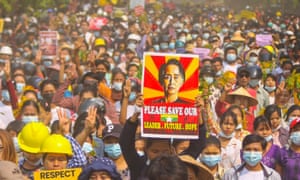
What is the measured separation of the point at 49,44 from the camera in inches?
526

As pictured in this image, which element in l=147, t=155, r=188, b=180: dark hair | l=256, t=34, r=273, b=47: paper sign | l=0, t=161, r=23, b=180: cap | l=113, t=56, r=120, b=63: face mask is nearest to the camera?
l=147, t=155, r=188, b=180: dark hair

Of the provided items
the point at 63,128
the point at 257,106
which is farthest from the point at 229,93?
the point at 63,128

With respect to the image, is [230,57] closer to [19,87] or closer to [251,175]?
[19,87]

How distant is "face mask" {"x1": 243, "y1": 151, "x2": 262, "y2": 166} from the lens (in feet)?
22.4

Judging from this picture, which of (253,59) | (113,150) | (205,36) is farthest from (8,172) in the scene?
(205,36)

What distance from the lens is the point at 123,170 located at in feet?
22.4

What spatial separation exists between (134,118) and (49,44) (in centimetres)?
748

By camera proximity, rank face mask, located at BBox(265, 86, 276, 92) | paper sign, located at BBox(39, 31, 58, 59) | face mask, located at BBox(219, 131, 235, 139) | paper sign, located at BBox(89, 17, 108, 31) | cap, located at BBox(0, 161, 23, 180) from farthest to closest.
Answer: paper sign, located at BBox(89, 17, 108, 31), paper sign, located at BBox(39, 31, 58, 59), face mask, located at BBox(265, 86, 276, 92), face mask, located at BBox(219, 131, 235, 139), cap, located at BBox(0, 161, 23, 180)

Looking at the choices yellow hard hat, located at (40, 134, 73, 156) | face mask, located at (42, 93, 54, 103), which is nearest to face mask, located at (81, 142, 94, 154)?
yellow hard hat, located at (40, 134, 73, 156)

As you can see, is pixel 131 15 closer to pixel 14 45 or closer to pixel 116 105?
pixel 14 45

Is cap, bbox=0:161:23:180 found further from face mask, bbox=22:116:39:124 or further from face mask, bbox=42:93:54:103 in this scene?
face mask, bbox=42:93:54:103

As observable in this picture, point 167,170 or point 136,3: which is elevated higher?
point 136,3

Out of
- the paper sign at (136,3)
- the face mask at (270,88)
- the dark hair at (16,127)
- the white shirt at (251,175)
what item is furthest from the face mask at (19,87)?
the paper sign at (136,3)

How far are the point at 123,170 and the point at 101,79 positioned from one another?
11.4ft
